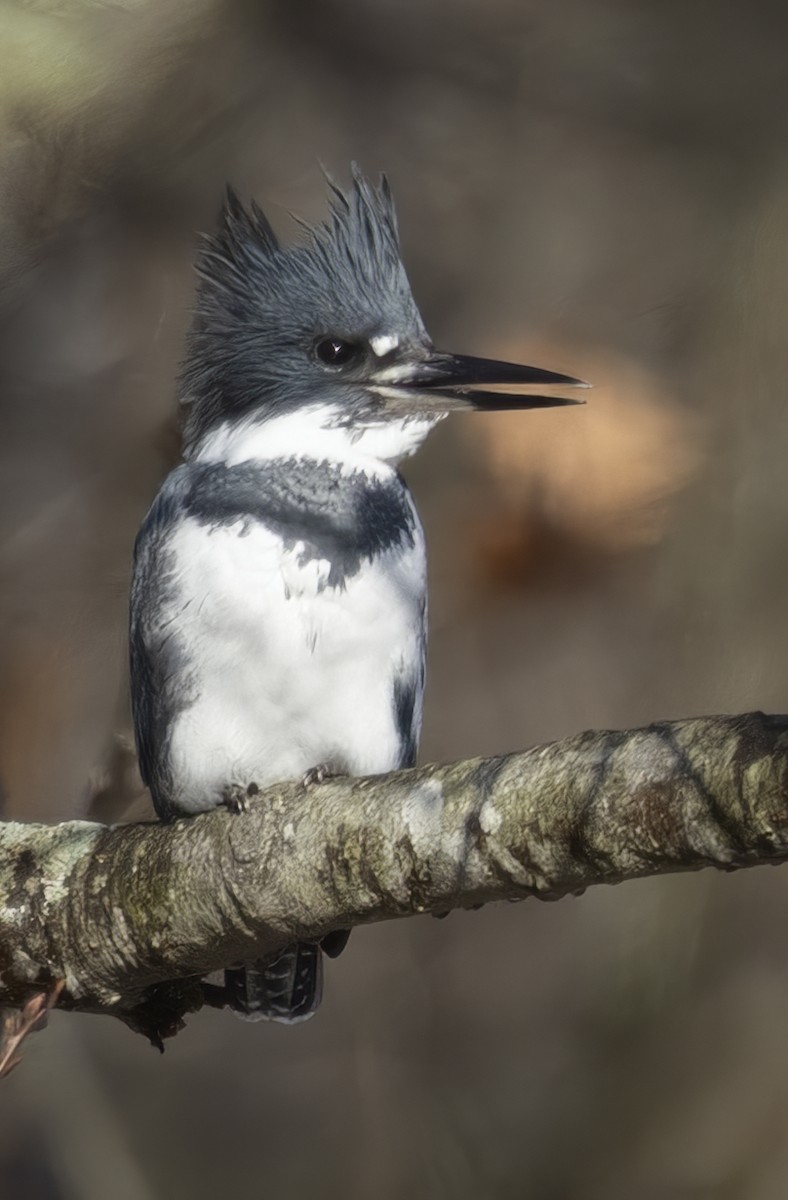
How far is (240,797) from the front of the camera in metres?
1.90

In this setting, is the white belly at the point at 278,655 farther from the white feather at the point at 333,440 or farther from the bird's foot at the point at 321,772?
the white feather at the point at 333,440

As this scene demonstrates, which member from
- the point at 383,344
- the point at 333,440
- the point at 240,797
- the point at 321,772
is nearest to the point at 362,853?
the point at 240,797

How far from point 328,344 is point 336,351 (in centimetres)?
2

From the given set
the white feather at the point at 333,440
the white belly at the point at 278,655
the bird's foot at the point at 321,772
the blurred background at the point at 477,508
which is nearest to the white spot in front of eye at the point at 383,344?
the white feather at the point at 333,440

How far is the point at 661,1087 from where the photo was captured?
308cm

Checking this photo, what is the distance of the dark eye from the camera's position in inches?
94.1

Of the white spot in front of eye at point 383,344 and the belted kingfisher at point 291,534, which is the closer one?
the belted kingfisher at point 291,534

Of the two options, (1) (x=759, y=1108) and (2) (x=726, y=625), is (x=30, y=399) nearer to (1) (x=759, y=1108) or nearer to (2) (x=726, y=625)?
(2) (x=726, y=625)

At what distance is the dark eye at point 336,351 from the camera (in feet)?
7.84

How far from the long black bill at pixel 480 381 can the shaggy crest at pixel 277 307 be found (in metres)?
0.10

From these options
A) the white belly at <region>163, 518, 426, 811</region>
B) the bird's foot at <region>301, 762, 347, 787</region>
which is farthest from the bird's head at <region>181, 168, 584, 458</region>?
the bird's foot at <region>301, 762, 347, 787</region>

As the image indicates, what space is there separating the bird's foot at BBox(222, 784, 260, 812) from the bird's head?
56cm

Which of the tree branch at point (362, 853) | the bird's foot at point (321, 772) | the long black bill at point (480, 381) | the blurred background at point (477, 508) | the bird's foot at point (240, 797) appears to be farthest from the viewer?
the blurred background at point (477, 508)

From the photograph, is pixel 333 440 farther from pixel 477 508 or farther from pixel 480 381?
pixel 477 508
